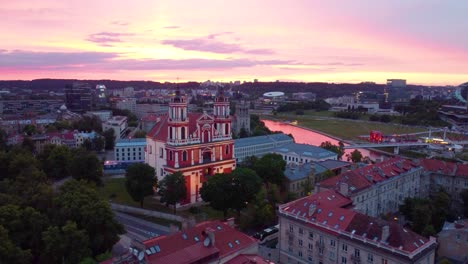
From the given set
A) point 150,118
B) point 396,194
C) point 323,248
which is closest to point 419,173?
point 396,194

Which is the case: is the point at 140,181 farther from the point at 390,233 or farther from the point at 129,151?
the point at 129,151

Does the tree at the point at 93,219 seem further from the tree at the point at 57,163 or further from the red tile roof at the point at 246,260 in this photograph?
the tree at the point at 57,163

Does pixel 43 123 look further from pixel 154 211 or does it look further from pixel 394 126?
pixel 394 126

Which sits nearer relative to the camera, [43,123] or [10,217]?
[10,217]

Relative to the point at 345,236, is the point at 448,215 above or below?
below

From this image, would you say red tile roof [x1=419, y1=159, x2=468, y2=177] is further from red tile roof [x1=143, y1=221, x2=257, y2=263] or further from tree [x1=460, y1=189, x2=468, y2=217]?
red tile roof [x1=143, y1=221, x2=257, y2=263]

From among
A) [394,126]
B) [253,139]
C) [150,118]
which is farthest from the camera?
[394,126]

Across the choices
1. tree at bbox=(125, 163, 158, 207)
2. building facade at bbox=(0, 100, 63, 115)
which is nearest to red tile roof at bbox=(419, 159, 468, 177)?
tree at bbox=(125, 163, 158, 207)
